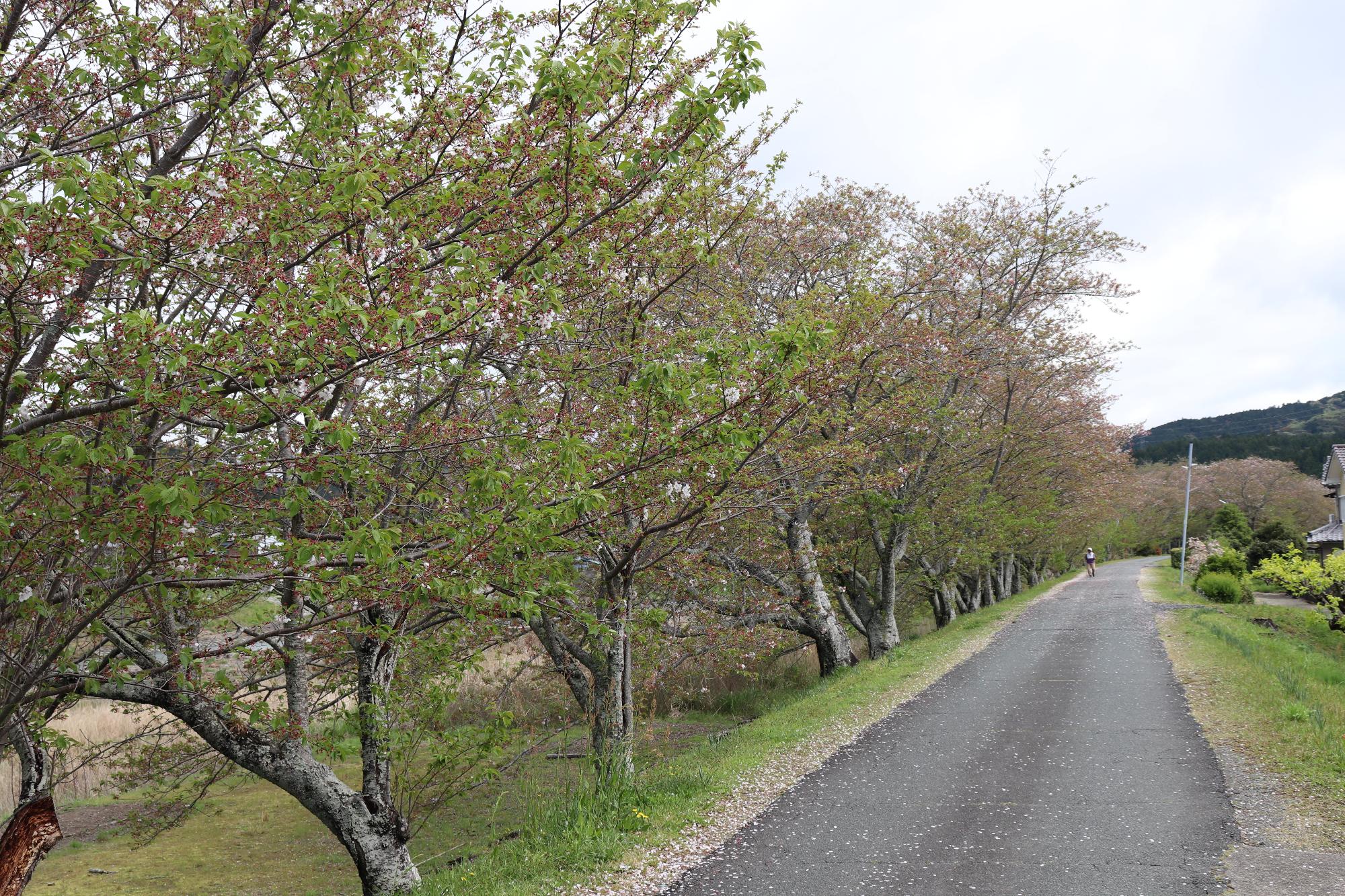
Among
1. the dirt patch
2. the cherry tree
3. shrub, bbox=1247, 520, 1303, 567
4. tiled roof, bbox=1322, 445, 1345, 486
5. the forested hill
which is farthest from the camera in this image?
the forested hill

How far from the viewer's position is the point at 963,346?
17250mm

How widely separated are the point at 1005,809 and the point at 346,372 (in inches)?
271

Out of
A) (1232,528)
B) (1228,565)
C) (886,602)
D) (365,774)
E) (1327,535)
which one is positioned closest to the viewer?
(365,774)

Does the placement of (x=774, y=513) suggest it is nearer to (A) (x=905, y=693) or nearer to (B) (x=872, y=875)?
(A) (x=905, y=693)

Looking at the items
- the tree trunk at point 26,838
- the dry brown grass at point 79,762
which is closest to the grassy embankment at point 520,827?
the tree trunk at point 26,838

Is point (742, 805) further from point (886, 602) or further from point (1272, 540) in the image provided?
point (1272, 540)

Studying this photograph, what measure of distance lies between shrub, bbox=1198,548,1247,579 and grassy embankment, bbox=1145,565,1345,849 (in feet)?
29.9

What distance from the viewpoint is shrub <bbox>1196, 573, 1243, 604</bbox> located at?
26.8m

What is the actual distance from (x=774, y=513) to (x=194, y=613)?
9.86 metres

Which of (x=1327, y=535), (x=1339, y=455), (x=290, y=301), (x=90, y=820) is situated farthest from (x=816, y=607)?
(x=1339, y=455)

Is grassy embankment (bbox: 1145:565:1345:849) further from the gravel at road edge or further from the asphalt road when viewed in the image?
the gravel at road edge

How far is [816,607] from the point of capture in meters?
17.0

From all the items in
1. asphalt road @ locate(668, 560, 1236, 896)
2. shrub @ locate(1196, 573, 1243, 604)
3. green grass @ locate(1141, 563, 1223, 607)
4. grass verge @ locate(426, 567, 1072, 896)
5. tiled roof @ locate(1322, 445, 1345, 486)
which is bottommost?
green grass @ locate(1141, 563, 1223, 607)

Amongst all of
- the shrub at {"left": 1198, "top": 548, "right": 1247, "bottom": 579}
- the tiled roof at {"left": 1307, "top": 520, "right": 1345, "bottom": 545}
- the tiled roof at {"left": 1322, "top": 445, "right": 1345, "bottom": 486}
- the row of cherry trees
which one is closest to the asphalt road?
the row of cherry trees
